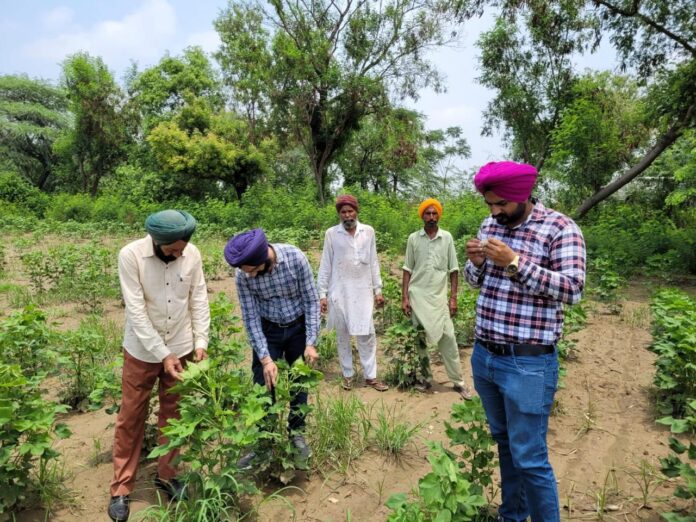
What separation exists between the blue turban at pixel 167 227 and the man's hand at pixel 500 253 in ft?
5.32

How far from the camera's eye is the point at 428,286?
13.8 feet

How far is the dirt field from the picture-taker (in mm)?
2734

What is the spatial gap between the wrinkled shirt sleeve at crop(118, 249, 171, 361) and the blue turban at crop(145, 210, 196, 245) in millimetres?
222

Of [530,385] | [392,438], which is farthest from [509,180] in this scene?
[392,438]

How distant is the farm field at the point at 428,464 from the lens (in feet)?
8.96

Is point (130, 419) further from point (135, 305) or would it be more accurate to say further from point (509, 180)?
point (509, 180)

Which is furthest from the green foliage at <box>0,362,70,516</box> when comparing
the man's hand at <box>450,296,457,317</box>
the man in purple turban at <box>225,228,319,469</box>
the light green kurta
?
the man's hand at <box>450,296,457,317</box>

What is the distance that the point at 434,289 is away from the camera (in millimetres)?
4211

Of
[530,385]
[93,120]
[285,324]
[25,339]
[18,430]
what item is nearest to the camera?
[530,385]

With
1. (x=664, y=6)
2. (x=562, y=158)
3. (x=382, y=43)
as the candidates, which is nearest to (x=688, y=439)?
(x=664, y=6)

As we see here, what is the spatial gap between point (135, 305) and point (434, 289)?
256 cm

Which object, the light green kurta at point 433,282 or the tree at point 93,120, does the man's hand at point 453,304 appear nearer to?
the light green kurta at point 433,282

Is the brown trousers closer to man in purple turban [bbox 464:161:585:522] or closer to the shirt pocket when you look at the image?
the shirt pocket

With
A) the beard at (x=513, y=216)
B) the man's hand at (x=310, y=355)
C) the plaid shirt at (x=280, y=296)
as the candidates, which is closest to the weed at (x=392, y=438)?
the man's hand at (x=310, y=355)
